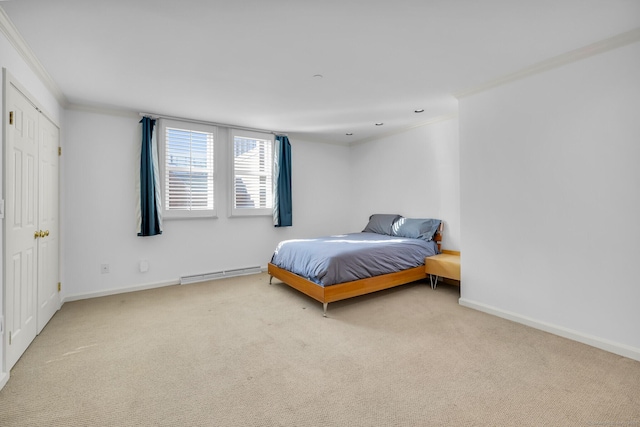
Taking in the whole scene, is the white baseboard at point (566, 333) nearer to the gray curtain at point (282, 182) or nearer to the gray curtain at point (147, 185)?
the gray curtain at point (282, 182)

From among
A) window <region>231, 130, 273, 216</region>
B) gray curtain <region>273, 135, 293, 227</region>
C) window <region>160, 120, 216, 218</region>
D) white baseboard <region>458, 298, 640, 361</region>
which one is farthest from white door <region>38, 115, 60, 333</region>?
white baseboard <region>458, 298, 640, 361</region>

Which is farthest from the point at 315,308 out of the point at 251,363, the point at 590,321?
the point at 590,321

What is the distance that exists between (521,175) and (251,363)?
2.90m

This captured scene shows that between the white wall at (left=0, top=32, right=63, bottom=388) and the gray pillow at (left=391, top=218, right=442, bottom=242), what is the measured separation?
13.9 feet

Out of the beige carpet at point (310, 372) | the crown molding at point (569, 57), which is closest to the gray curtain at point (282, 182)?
the beige carpet at point (310, 372)

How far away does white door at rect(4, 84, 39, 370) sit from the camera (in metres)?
1.98

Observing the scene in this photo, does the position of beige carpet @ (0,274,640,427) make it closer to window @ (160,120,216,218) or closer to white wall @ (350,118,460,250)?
window @ (160,120,216,218)

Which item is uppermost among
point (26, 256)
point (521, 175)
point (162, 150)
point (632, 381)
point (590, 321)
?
point (162, 150)

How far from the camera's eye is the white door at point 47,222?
8.79ft

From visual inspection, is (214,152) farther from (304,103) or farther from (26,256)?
(26,256)

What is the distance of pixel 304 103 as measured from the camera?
3.57m

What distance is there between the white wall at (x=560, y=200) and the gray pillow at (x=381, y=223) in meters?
1.61

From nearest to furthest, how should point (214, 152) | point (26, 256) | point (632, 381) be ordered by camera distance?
point (632, 381), point (26, 256), point (214, 152)

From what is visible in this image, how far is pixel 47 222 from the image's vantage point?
2.87m
